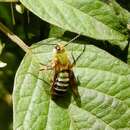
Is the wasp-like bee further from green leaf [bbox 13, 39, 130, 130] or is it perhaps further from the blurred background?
the blurred background

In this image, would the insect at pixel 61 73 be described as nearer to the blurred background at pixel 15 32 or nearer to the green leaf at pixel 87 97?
the green leaf at pixel 87 97

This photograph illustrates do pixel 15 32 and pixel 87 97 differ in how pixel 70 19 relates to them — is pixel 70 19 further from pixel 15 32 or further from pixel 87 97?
pixel 15 32

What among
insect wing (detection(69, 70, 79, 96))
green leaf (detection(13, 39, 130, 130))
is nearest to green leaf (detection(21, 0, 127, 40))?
green leaf (detection(13, 39, 130, 130))

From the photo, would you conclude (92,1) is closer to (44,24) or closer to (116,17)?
(116,17)

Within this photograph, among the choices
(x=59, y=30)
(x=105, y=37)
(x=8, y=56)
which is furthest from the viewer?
(x=8, y=56)

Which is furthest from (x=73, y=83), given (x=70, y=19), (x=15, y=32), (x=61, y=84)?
(x=15, y=32)

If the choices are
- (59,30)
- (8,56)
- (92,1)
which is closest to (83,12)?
(92,1)

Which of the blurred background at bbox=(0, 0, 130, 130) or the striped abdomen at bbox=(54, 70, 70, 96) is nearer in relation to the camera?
the striped abdomen at bbox=(54, 70, 70, 96)
